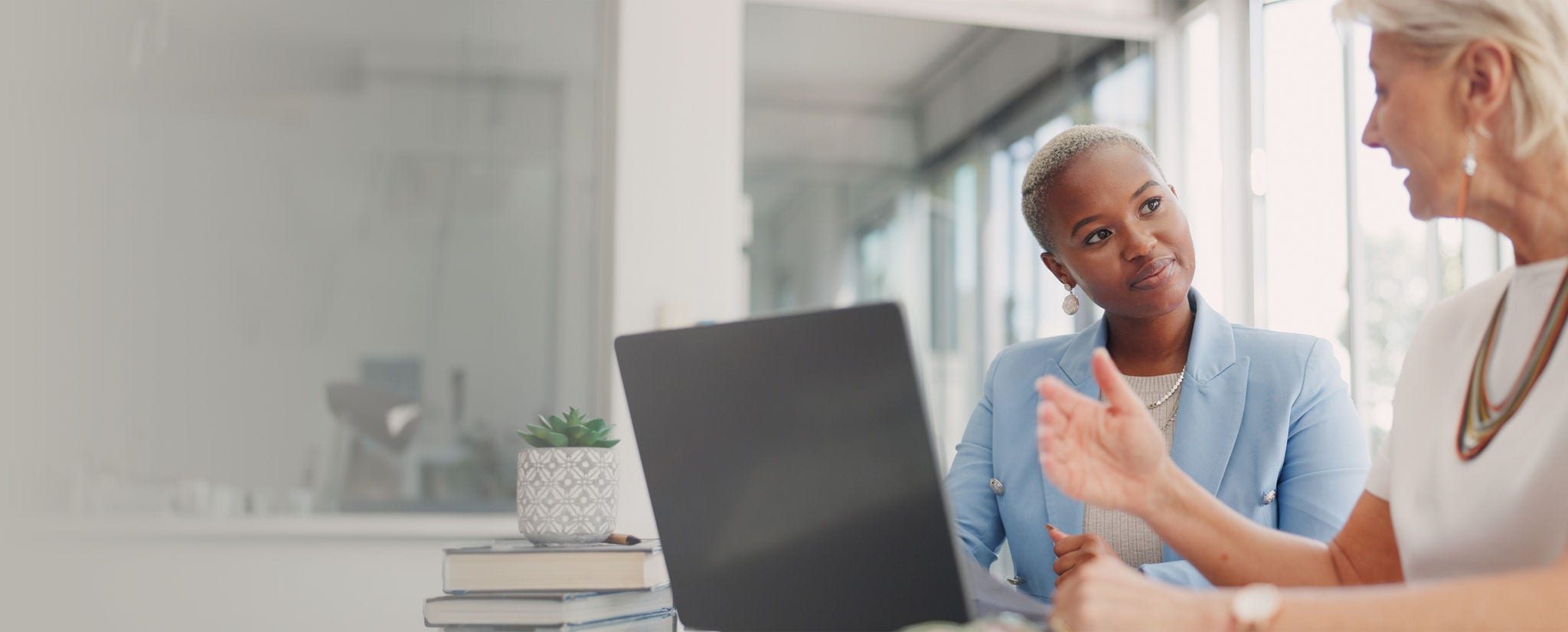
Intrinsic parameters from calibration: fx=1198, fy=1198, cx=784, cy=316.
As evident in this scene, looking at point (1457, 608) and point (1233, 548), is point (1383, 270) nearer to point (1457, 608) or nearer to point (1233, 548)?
point (1233, 548)

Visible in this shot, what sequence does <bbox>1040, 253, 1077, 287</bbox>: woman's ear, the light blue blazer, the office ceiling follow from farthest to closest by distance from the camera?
the office ceiling, <bbox>1040, 253, 1077, 287</bbox>: woman's ear, the light blue blazer

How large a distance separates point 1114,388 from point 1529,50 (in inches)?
16.6

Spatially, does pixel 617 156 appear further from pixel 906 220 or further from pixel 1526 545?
pixel 1526 545

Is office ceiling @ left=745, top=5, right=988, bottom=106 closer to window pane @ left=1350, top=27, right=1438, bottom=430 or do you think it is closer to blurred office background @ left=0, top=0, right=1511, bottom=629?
blurred office background @ left=0, top=0, right=1511, bottom=629

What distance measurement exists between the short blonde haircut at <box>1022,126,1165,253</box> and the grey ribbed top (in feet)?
0.89

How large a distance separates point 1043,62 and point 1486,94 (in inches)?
110

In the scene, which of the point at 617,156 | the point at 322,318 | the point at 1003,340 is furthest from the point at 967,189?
the point at 322,318

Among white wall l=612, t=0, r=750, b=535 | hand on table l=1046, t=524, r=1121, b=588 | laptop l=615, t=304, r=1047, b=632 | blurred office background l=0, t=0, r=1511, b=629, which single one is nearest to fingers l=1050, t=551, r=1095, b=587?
hand on table l=1046, t=524, r=1121, b=588

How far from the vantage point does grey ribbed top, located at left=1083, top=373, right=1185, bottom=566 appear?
1.64 metres

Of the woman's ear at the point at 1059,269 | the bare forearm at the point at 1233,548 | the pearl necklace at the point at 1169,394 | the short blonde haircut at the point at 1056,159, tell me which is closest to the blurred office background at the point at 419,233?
the woman's ear at the point at 1059,269

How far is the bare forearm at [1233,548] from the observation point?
1.17 m

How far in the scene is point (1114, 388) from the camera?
103 cm

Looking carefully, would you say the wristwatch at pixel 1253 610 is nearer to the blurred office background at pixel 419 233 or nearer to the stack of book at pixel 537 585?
the stack of book at pixel 537 585

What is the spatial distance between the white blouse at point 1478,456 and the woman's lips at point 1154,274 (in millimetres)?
476
